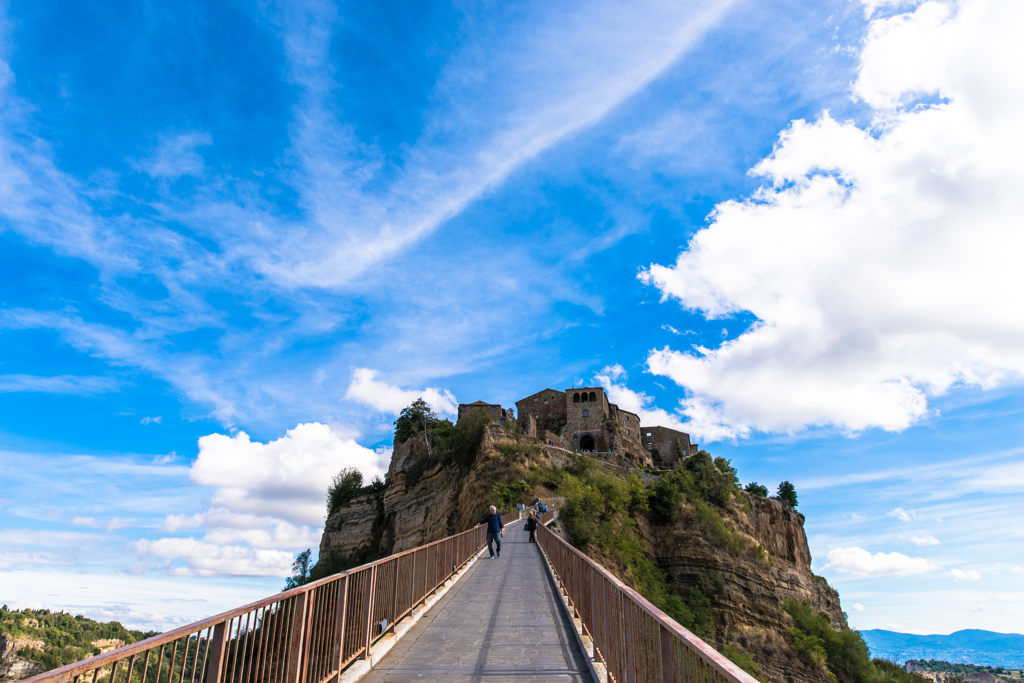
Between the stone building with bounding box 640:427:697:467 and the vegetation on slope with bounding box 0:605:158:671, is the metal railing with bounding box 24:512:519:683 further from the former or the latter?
the vegetation on slope with bounding box 0:605:158:671

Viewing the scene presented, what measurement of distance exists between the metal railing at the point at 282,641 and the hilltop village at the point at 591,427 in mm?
47260

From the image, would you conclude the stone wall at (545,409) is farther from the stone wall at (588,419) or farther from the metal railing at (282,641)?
the metal railing at (282,641)

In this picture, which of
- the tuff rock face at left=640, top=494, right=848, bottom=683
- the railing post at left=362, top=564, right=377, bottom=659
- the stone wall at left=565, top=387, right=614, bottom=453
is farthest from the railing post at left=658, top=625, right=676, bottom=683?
the stone wall at left=565, top=387, right=614, bottom=453

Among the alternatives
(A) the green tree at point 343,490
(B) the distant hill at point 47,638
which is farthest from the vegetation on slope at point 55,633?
(A) the green tree at point 343,490

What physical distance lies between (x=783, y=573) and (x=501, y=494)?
27.4 meters

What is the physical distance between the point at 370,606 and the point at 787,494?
70665 mm

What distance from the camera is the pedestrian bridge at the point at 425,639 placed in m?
3.44

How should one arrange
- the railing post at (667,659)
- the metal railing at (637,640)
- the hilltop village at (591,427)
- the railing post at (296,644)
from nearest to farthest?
the metal railing at (637,640) → the railing post at (667,659) → the railing post at (296,644) → the hilltop village at (591,427)

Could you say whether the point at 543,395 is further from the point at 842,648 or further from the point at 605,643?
the point at 605,643

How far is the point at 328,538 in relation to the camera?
57875 millimetres

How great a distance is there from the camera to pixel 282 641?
201 inches

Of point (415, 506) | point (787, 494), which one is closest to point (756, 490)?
point (787, 494)

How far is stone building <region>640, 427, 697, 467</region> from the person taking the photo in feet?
235

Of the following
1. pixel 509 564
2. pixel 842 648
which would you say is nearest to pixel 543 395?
pixel 842 648
